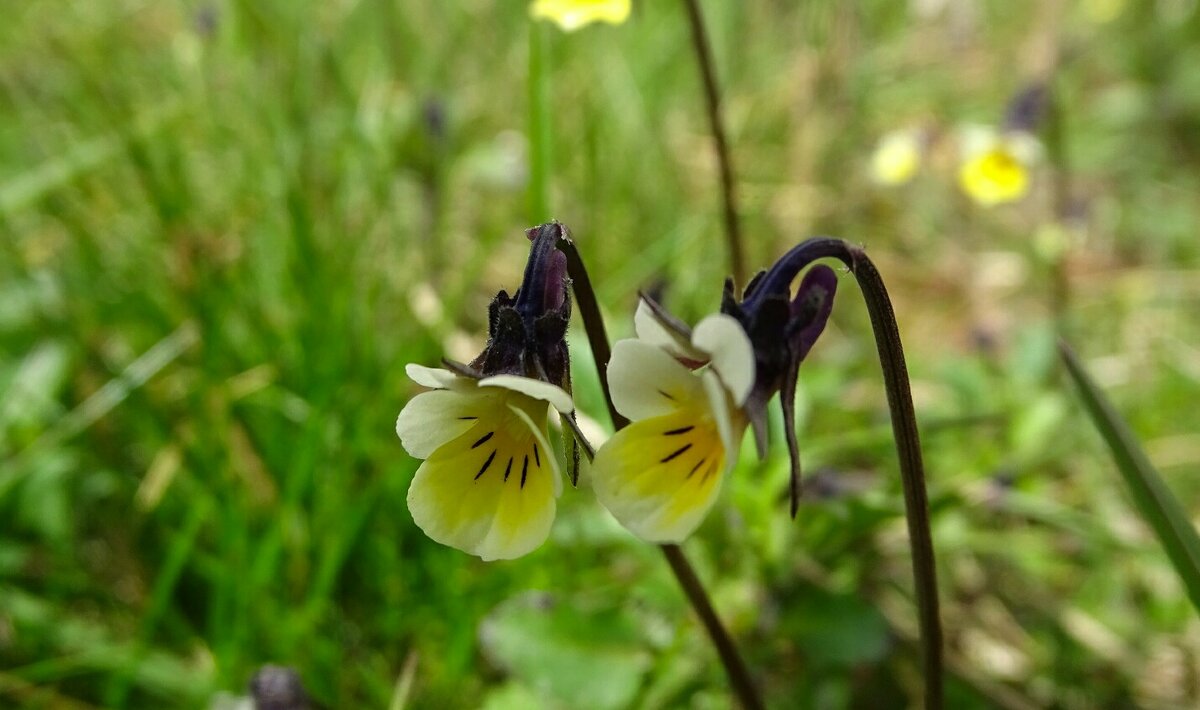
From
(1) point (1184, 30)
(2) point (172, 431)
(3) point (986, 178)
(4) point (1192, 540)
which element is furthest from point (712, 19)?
(4) point (1192, 540)

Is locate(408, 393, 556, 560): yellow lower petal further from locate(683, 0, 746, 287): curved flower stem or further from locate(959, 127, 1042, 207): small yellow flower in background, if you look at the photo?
locate(959, 127, 1042, 207): small yellow flower in background

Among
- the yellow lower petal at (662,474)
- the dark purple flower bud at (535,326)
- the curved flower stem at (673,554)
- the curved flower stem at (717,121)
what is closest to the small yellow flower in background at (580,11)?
the curved flower stem at (717,121)

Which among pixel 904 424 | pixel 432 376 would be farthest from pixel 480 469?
pixel 904 424

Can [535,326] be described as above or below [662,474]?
above

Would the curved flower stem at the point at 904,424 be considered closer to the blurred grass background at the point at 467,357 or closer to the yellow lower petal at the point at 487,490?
the yellow lower petal at the point at 487,490

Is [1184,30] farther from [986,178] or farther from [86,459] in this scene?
[86,459]

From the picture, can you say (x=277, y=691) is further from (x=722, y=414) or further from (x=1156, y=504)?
(x=1156, y=504)

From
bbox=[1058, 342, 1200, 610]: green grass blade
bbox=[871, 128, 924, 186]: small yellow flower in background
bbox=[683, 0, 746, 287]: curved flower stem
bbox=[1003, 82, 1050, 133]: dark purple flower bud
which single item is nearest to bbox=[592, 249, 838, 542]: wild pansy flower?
bbox=[1058, 342, 1200, 610]: green grass blade
